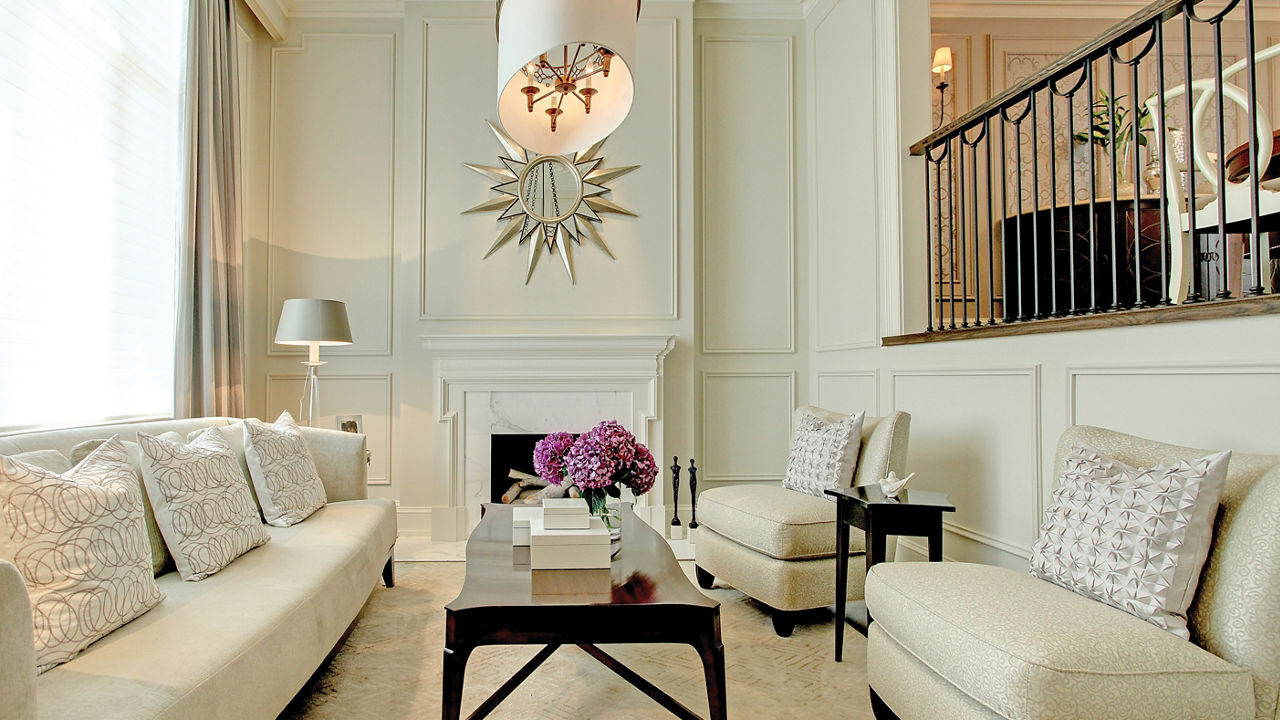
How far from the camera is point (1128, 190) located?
12.5ft

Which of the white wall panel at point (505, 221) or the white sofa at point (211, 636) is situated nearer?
the white sofa at point (211, 636)

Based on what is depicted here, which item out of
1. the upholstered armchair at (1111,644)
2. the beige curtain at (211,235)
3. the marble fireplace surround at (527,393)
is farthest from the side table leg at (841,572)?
the beige curtain at (211,235)

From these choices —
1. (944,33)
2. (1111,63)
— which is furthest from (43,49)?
(944,33)

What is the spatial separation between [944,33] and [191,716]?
554 cm

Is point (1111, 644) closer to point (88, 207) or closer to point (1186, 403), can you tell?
point (1186, 403)

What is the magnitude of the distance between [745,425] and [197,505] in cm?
319

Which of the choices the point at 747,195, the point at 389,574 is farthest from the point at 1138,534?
the point at 747,195

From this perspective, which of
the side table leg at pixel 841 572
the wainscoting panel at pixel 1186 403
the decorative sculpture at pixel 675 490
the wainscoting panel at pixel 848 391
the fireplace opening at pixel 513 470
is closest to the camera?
the wainscoting panel at pixel 1186 403

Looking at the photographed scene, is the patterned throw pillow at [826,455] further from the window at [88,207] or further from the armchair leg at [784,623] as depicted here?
the window at [88,207]

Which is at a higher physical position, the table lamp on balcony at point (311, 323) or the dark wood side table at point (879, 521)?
the table lamp on balcony at point (311, 323)

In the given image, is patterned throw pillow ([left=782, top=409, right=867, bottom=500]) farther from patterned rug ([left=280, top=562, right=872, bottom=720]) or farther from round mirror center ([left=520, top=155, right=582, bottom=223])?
round mirror center ([left=520, top=155, right=582, bottom=223])

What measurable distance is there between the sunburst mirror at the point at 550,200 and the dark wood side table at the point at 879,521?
96.1 inches

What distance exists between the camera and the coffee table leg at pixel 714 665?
1.68m

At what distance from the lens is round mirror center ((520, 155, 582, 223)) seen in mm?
4332
